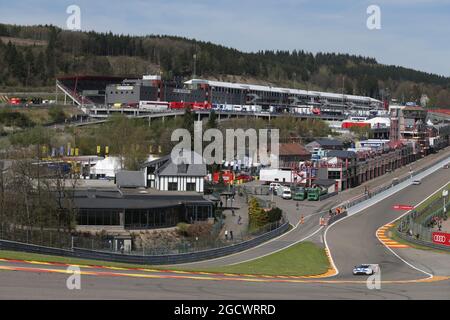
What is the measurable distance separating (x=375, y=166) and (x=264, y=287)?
79358mm

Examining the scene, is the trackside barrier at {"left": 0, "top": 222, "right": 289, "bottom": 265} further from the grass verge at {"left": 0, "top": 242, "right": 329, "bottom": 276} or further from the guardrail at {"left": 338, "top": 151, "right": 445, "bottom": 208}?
the guardrail at {"left": 338, "top": 151, "right": 445, "bottom": 208}

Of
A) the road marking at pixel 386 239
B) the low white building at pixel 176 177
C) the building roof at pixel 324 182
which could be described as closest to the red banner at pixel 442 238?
the road marking at pixel 386 239

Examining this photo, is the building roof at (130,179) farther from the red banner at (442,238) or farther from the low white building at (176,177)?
the red banner at (442,238)

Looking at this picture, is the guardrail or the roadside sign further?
the guardrail

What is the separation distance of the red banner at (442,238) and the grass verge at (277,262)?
822 centimetres

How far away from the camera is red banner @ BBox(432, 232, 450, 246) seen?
50.1 meters

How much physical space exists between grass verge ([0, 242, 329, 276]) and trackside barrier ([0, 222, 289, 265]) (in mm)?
835

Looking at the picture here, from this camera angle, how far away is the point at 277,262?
42500mm

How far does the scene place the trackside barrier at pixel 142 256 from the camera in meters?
32.5

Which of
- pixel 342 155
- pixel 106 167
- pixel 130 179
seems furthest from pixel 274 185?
pixel 106 167

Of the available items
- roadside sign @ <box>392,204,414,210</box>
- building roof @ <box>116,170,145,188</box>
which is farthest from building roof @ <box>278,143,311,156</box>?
building roof @ <box>116,170,145,188</box>

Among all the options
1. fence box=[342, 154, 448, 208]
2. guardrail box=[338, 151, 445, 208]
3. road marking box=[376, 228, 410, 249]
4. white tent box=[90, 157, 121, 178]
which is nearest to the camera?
road marking box=[376, 228, 410, 249]

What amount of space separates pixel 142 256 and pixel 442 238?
22.4m

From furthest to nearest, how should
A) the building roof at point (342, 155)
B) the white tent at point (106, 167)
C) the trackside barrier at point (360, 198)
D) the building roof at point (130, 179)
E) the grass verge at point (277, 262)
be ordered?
the building roof at point (342, 155), the white tent at point (106, 167), the building roof at point (130, 179), the trackside barrier at point (360, 198), the grass verge at point (277, 262)
